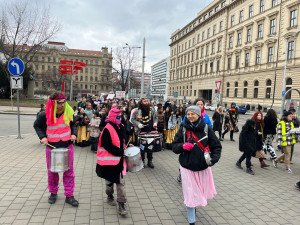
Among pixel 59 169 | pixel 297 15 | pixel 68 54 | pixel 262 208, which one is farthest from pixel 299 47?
pixel 68 54

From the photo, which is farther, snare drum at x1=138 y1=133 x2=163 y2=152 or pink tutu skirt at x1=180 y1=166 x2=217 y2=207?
snare drum at x1=138 y1=133 x2=163 y2=152

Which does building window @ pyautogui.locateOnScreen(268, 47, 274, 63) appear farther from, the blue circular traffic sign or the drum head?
the drum head

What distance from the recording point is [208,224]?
11.4 ft

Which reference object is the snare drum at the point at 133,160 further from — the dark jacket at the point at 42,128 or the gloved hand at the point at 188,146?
the dark jacket at the point at 42,128

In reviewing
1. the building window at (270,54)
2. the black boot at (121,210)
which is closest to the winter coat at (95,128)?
the black boot at (121,210)

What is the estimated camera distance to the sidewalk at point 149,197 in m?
3.54

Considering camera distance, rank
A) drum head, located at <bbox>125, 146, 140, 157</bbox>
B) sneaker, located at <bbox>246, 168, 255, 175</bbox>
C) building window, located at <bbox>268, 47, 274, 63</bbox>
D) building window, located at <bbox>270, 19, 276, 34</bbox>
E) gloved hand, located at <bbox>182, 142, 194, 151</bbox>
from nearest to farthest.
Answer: gloved hand, located at <bbox>182, 142, 194, 151</bbox> → drum head, located at <bbox>125, 146, 140, 157</bbox> → sneaker, located at <bbox>246, 168, 255, 175</bbox> → building window, located at <bbox>270, 19, 276, 34</bbox> → building window, located at <bbox>268, 47, 274, 63</bbox>

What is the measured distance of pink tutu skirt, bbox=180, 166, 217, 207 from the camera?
3.21 meters

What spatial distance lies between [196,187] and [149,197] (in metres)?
1.39

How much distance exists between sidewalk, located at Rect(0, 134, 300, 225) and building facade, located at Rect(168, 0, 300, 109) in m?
26.9

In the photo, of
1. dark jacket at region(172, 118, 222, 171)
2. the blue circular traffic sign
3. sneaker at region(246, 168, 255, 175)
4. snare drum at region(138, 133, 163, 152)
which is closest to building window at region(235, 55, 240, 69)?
sneaker at region(246, 168, 255, 175)

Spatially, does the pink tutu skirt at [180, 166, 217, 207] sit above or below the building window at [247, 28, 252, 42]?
below

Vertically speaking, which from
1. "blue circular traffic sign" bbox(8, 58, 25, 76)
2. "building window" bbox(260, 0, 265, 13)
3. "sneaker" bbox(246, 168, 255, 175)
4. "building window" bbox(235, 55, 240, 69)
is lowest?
"sneaker" bbox(246, 168, 255, 175)

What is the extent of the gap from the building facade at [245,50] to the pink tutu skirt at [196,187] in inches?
1137
